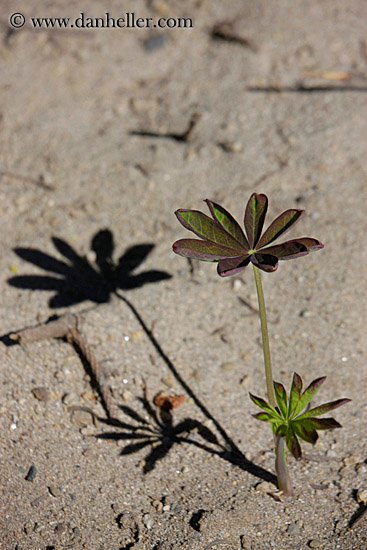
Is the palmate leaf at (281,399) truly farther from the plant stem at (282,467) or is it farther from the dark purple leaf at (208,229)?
the dark purple leaf at (208,229)

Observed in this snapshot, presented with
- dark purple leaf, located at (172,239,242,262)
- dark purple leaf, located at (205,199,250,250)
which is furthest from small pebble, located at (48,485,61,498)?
dark purple leaf, located at (205,199,250,250)

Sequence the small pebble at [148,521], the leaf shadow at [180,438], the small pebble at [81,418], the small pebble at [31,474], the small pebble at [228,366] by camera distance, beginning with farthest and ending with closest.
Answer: the small pebble at [228,366] < the small pebble at [81,418] < the leaf shadow at [180,438] < the small pebble at [31,474] < the small pebble at [148,521]

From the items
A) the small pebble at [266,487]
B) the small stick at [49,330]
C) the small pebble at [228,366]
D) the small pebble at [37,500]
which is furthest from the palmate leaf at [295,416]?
the small stick at [49,330]

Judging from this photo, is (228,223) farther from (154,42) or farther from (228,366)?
(154,42)

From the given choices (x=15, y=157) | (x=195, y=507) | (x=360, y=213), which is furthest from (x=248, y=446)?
(x=15, y=157)

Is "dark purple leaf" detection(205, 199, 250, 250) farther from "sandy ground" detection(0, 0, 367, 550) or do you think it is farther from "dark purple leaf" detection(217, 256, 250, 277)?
Answer: "sandy ground" detection(0, 0, 367, 550)

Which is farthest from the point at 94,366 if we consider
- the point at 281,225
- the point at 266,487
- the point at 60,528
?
the point at 281,225
